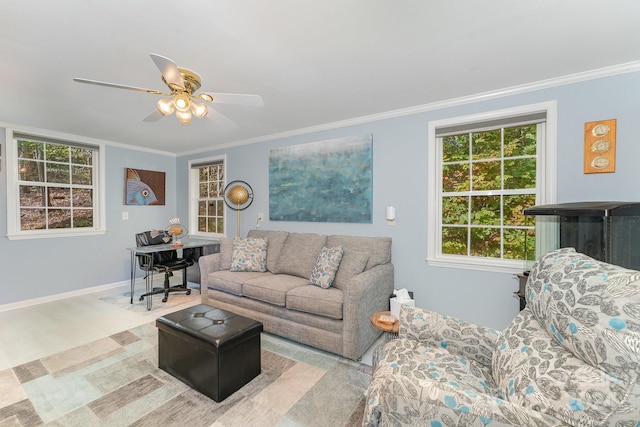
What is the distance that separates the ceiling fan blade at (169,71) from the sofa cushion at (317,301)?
1905mm

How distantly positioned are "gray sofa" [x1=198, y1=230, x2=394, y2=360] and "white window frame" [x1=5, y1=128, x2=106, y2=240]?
2.28 meters

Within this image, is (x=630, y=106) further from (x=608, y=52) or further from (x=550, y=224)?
(x=550, y=224)

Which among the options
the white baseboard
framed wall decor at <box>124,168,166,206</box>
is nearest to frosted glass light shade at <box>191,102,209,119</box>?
framed wall decor at <box>124,168,166,206</box>

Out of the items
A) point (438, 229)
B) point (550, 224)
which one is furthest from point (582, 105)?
point (438, 229)

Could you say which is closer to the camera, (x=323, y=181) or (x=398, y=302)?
(x=398, y=302)

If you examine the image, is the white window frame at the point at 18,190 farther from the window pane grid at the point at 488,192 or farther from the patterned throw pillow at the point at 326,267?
the window pane grid at the point at 488,192

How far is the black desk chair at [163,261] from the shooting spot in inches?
147

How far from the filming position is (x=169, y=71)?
160cm

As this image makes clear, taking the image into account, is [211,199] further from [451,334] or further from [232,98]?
[451,334]

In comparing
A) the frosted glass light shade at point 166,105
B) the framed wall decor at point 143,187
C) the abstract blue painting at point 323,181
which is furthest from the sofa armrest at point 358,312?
the framed wall decor at point 143,187

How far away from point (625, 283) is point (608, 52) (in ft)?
6.48

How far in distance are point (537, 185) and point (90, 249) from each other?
19.1 feet

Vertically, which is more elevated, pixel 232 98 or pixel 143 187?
pixel 232 98

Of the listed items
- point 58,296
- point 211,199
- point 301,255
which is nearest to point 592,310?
point 301,255
